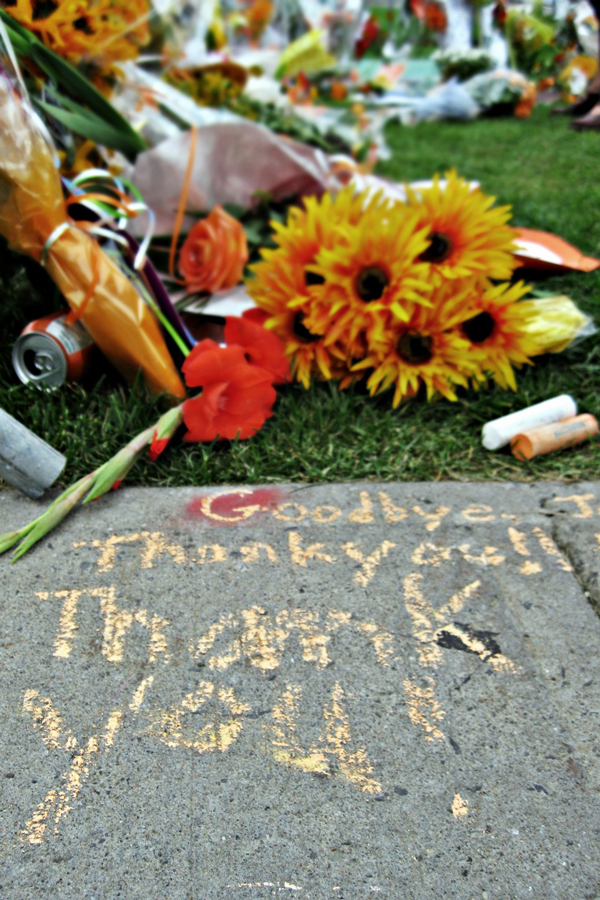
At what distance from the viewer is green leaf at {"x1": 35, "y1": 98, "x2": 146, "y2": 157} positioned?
1.88 metres

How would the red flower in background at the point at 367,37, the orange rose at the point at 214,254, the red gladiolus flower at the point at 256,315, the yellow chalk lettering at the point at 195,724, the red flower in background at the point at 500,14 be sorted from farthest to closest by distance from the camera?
the red flower in background at the point at 500,14 < the red flower in background at the point at 367,37 < the orange rose at the point at 214,254 < the red gladiolus flower at the point at 256,315 < the yellow chalk lettering at the point at 195,724

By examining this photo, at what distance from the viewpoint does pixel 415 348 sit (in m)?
1.73

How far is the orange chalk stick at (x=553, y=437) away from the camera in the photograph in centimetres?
173

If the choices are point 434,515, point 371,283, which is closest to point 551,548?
point 434,515

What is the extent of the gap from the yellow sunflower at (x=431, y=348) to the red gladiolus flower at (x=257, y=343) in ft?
0.65

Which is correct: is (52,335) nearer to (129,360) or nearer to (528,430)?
(129,360)

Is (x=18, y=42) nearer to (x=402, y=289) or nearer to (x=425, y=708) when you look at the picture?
(x=402, y=289)

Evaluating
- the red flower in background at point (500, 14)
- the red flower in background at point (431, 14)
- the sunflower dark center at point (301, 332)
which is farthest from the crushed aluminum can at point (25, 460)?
the red flower in background at point (431, 14)

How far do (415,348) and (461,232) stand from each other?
30 cm

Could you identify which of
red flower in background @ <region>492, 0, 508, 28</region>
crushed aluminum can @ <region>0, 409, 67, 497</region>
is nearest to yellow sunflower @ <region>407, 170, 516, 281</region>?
crushed aluminum can @ <region>0, 409, 67, 497</region>

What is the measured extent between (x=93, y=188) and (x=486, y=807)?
74.0 inches

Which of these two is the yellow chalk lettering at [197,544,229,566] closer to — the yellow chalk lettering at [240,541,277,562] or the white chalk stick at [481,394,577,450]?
the yellow chalk lettering at [240,541,277,562]

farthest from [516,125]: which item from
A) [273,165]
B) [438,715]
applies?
[438,715]

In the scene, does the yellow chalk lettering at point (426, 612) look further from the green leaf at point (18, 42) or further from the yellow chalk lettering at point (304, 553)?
the green leaf at point (18, 42)
